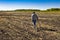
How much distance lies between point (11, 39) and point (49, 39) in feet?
9.36

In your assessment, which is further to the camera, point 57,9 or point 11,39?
point 57,9

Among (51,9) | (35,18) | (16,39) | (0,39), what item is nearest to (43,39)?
(16,39)

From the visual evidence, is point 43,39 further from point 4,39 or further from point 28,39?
point 4,39

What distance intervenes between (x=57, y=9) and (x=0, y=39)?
11673cm

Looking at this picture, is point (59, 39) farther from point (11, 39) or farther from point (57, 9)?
point (57, 9)

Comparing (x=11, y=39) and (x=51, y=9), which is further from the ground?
(x=11, y=39)

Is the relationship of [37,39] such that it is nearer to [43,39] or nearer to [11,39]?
[43,39]

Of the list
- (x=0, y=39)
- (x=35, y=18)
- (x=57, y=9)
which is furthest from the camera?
(x=57, y=9)

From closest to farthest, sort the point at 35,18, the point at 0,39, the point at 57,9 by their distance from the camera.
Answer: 1. the point at 0,39
2. the point at 35,18
3. the point at 57,9

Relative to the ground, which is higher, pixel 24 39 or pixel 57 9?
pixel 24 39

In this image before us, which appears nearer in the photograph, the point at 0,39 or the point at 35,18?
the point at 0,39

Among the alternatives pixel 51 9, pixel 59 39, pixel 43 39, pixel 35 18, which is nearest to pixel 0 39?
pixel 43 39

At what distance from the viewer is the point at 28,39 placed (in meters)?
17.2

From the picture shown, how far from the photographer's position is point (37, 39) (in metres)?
17.2
